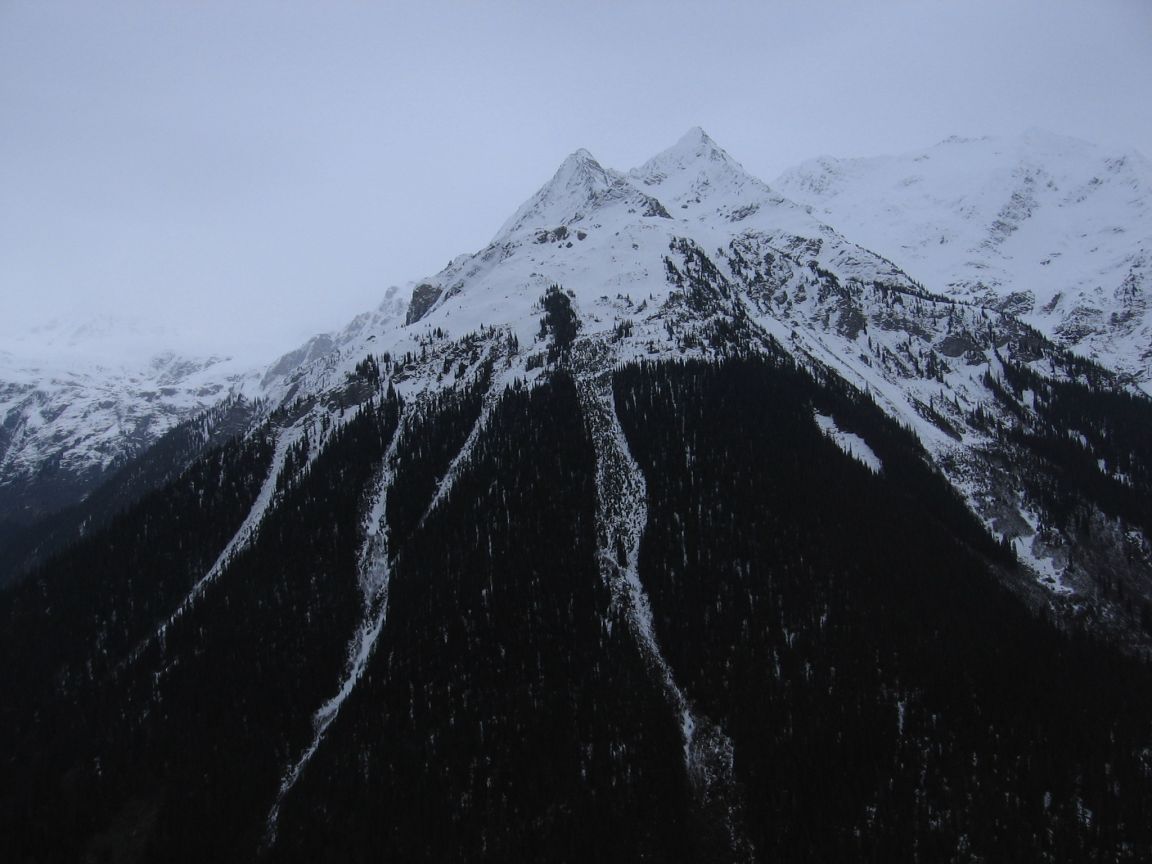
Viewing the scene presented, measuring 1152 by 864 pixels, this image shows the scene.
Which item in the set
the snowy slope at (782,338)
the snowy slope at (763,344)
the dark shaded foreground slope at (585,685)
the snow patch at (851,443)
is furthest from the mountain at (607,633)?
the snowy slope at (782,338)

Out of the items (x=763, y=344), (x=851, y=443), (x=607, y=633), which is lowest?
(x=607, y=633)

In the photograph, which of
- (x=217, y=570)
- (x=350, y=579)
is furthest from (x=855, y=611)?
(x=217, y=570)

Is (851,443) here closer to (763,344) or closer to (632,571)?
(763,344)

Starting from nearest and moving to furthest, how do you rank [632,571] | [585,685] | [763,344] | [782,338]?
1. [585,685]
2. [632,571]
3. [763,344]
4. [782,338]

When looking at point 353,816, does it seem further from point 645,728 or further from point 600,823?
point 645,728

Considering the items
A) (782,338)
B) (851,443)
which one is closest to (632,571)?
(851,443)

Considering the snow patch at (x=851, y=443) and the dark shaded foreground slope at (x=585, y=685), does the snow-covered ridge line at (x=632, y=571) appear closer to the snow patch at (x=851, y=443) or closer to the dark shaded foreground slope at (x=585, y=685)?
the dark shaded foreground slope at (x=585, y=685)

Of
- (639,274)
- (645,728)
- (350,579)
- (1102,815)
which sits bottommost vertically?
(1102,815)
